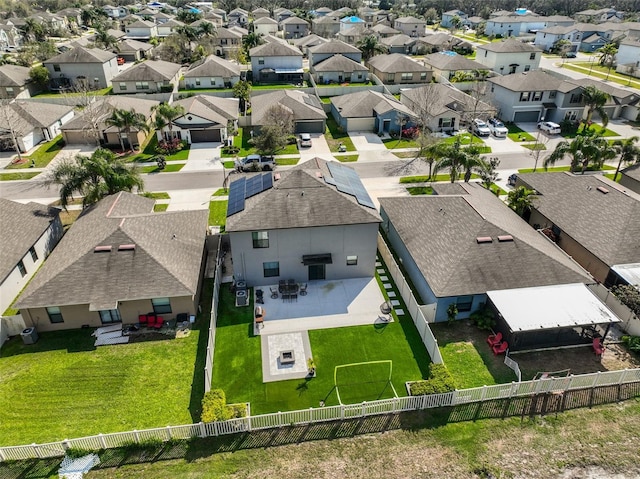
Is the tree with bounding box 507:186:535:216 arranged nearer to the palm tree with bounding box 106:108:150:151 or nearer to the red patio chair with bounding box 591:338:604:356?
the red patio chair with bounding box 591:338:604:356

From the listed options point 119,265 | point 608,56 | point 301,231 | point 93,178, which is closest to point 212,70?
point 93,178

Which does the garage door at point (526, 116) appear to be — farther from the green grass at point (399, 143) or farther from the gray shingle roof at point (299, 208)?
the gray shingle roof at point (299, 208)

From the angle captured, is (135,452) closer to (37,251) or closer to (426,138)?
(37,251)

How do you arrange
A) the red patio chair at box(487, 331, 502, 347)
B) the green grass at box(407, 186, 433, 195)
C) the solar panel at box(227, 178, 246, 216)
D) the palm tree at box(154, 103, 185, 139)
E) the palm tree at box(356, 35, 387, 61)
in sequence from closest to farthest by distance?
the red patio chair at box(487, 331, 502, 347) → the solar panel at box(227, 178, 246, 216) → the green grass at box(407, 186, 433, 195) → the palm tree at box(154, 103, 185, 139) → the palm tree at box(356, 35, 387, 61)

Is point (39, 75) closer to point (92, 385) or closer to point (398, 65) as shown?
point (398, 65)

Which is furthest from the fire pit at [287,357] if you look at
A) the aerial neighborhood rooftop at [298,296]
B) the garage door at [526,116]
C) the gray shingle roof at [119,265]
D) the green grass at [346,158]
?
the garage door at [526,116]

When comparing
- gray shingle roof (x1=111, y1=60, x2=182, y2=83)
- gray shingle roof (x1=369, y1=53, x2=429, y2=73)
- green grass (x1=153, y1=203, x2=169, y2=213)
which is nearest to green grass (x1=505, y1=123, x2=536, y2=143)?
gray shingle roof (x1=369, y1=53, x2=429, y2=73)
